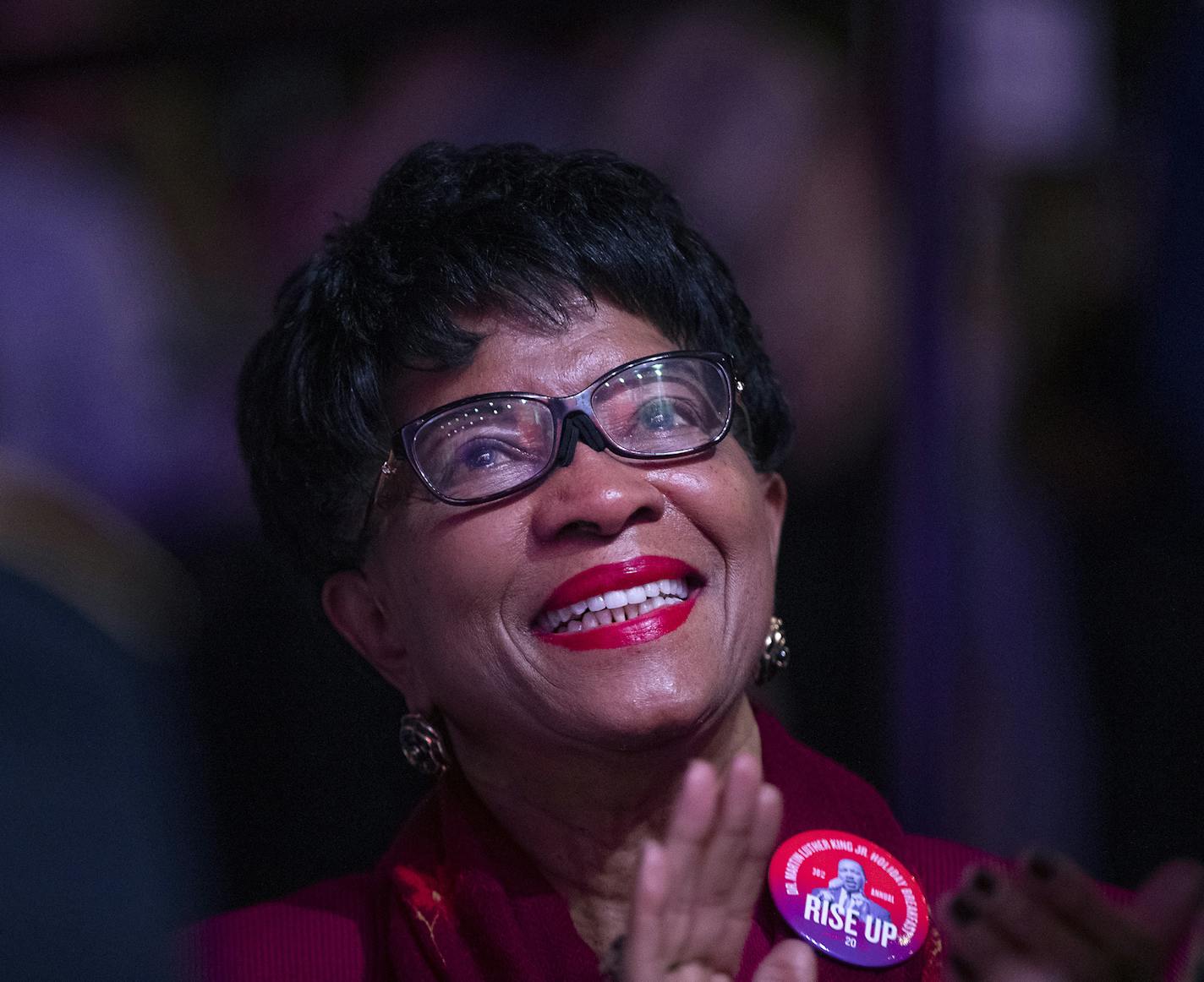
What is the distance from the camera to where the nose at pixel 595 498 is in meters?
1.60

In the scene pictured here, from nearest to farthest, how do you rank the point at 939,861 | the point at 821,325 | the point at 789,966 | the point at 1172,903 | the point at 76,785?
1. the point at 76,785
2. the point at 1172,903
3. the point at 789,966
4. the point at 939,861
5. the point at 821,325

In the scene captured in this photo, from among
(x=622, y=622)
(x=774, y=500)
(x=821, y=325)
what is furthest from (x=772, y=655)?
(x=821, y=325)

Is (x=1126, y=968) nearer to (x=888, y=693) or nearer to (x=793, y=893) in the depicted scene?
(x=793, y=893)

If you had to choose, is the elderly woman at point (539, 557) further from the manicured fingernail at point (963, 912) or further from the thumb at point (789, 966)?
the manicured fingernail at point (963, 912)

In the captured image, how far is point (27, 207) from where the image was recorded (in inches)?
129

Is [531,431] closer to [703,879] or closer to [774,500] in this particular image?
[774,500]

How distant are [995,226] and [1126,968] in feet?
6.29

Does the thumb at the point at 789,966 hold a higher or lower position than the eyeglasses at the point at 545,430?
lower

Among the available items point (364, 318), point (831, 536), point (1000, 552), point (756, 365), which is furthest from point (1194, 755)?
point (364, 318)

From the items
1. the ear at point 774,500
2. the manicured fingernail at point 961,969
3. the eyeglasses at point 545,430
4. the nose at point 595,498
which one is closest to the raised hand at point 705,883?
the manicured fingernail at point 961,969

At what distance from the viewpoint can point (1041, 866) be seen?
1.28m

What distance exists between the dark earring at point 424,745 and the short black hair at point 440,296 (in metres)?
0.25

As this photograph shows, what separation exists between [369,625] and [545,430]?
443 mm

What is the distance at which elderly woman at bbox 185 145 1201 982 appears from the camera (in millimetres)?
1628
